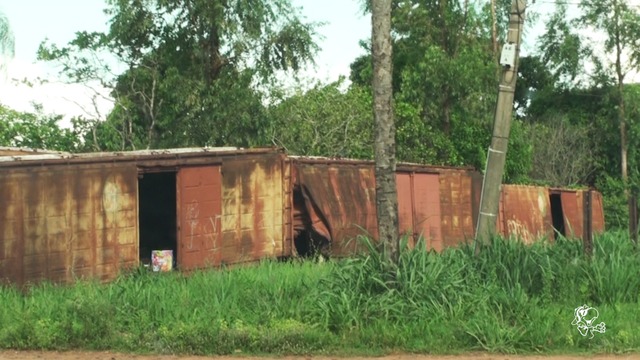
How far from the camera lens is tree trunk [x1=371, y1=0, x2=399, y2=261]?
30.0 ft

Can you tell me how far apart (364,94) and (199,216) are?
16.6 meters

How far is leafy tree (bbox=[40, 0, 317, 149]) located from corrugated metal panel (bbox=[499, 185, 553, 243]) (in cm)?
715

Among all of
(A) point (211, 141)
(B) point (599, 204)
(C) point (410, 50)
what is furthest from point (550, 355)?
(C) point (410, 50)

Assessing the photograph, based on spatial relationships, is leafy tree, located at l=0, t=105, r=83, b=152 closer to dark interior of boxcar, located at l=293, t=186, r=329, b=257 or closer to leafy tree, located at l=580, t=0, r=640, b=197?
dark interior of boxcar, located at l=293, t=186, r=329, b=257

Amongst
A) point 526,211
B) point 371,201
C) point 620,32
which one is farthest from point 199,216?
point 620,32

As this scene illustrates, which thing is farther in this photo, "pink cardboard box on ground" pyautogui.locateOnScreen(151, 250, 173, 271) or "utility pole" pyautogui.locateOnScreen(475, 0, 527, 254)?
"pink cardboard box on ground" pyautogui.locateOnScreen(151, 250, 173, 271)

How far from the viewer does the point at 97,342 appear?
7992mm

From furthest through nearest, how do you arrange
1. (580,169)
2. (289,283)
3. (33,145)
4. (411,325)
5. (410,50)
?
1. (580,169)
2. (410,50)
3. (33,145)
4. (289,283)
5. (411,325)

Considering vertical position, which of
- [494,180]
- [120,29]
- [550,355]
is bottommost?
[550,355]

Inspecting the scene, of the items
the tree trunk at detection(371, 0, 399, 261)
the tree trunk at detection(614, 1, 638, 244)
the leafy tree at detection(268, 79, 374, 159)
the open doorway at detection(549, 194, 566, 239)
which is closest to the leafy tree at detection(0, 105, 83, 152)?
the leafy tree at detection(268, 79, 374, 159)

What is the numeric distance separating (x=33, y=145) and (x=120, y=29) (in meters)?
5.77

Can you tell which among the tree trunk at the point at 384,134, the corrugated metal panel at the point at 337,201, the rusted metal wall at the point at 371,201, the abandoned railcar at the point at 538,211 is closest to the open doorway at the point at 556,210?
the abandoned railcar at the point at 538,211

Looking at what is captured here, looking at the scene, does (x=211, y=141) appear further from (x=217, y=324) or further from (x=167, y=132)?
(x=217, y=324)

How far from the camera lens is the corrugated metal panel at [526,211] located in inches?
780
